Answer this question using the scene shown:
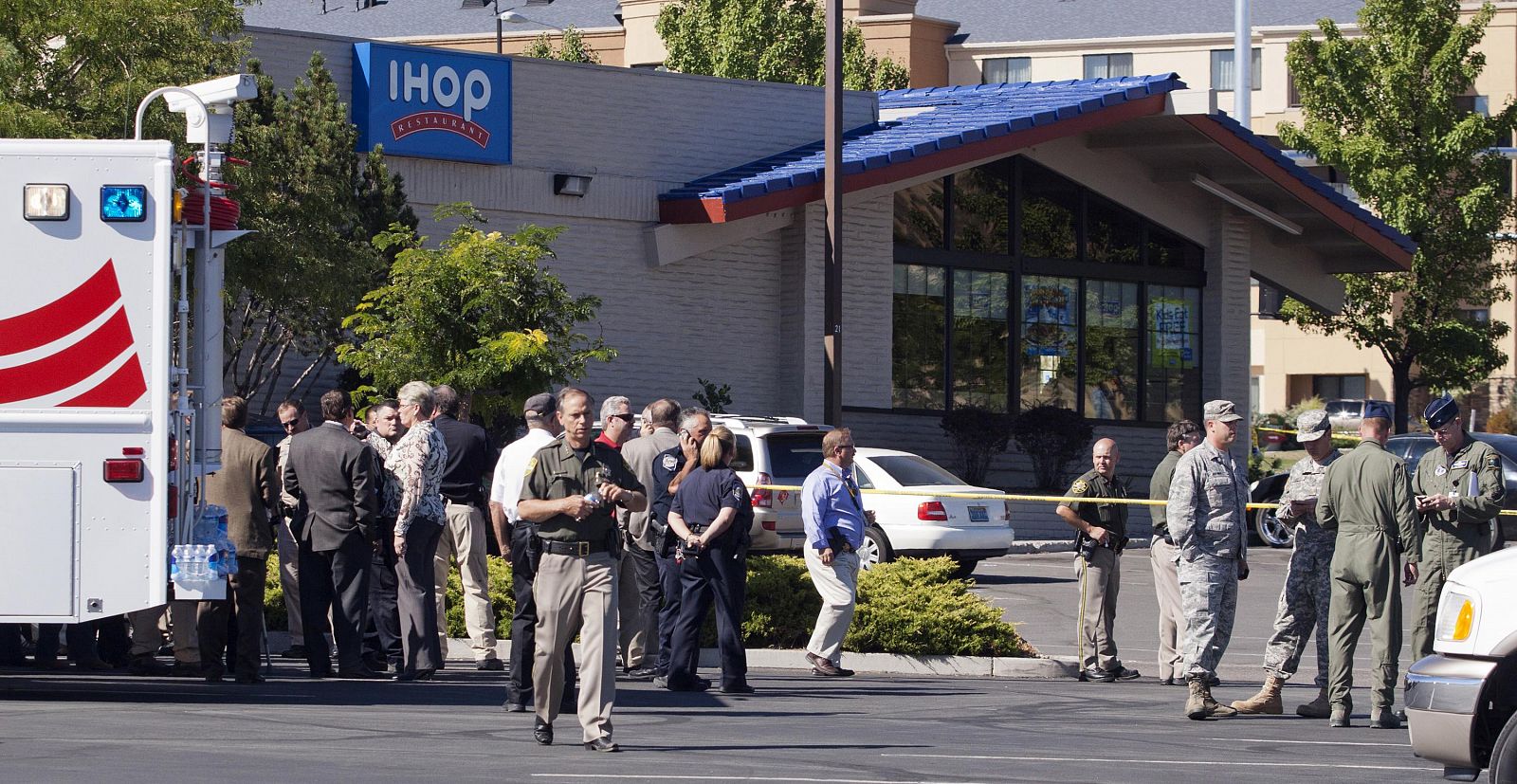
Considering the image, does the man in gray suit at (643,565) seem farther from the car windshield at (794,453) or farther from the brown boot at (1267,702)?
the car windshield at (794,453)

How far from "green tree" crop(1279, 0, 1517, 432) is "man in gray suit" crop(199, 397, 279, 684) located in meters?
28.2

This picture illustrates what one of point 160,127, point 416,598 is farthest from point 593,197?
point 416,598

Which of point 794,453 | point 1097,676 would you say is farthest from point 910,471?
point 1097,676

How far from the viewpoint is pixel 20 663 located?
44.2ft

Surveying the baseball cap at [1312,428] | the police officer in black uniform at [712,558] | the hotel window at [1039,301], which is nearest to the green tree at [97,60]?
the police officer in black uniform at [712,558]

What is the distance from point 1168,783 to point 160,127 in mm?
11483

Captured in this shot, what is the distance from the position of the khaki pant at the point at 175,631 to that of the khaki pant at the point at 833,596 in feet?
13.3

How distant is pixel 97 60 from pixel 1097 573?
951 centimetres

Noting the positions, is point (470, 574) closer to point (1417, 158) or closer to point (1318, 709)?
point (1318, 709)

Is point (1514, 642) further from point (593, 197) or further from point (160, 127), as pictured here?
point (593, 197)

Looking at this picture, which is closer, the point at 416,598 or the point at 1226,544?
the point at 1226,544

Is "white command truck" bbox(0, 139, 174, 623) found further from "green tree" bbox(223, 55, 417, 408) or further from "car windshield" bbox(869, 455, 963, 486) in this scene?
"car windshield" bbox(869, 455, 963, 486)

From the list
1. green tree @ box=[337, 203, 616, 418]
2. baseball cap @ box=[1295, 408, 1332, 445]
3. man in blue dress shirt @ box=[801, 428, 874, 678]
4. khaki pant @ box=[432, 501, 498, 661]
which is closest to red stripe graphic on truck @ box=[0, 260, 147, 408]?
khaki pant @ box=[432, 501, 498, 661]

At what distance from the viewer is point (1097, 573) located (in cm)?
1412
